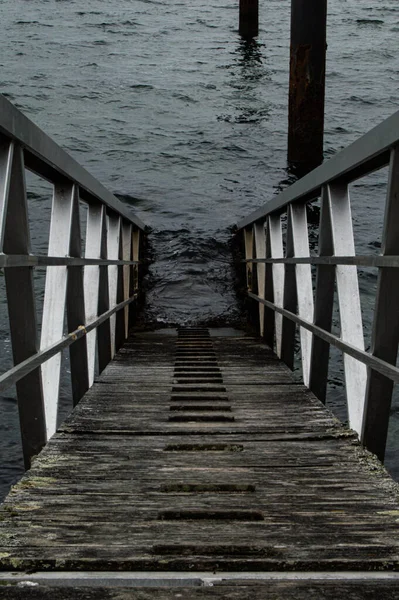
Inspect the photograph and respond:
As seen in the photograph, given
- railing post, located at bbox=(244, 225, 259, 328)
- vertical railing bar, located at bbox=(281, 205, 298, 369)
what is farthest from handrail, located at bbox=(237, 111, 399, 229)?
railing post, located at bbox=(244, 225, 259, 328)

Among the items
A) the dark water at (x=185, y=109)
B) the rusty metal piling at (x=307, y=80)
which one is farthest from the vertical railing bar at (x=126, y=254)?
the rusty metal piling at (x=307, y=80)

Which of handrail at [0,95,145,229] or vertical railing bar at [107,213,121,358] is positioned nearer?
handrail at [0,95,145,229]

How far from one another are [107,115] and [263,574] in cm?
1514

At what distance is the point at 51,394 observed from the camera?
2.76 metres

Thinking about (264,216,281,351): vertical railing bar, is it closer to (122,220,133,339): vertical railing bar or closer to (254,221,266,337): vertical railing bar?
(254,221,266,337): vertical railing bar

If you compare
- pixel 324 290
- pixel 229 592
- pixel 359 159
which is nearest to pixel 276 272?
pixel 324 290

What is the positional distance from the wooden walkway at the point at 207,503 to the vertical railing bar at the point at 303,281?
0.60m

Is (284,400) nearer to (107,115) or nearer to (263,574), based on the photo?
(263,574)

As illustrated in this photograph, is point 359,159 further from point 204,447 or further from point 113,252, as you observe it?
point 113,252

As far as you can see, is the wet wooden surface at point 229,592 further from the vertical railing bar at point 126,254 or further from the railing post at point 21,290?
the vertical railing bar at point 126,254

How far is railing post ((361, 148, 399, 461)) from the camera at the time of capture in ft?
7.14

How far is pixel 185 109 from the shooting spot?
Answer: 1623 centimetres

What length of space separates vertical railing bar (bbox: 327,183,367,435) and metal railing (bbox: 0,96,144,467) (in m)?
1.11

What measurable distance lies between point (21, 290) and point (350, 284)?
1331 millimetres
